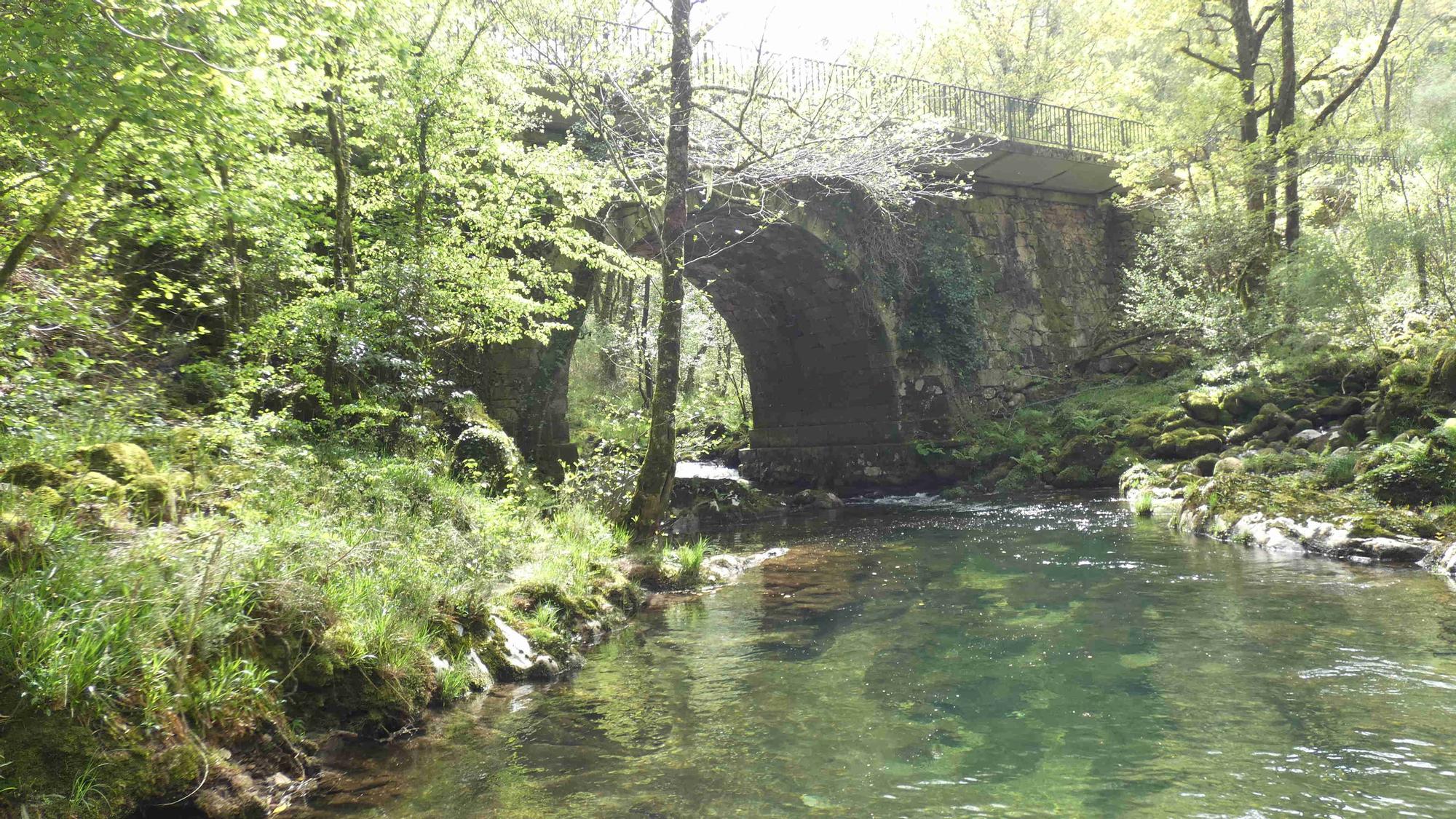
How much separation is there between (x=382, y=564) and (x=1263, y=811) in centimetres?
403

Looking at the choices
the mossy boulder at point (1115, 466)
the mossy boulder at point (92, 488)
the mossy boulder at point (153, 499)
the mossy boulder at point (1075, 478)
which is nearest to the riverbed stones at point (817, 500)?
the mossy boulder at point (1075, 478)

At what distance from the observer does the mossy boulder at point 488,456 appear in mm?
8414

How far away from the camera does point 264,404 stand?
7.40 m

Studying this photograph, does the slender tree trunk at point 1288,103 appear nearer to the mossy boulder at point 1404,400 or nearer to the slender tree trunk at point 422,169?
the mossy boulder at point 1404,400

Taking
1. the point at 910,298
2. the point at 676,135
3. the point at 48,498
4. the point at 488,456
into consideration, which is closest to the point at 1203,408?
the point at 910,298

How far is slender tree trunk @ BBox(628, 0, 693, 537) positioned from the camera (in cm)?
816

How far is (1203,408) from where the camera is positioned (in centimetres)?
1380

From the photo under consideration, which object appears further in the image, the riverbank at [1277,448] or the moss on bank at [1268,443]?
the moss on bank at [1268,443]

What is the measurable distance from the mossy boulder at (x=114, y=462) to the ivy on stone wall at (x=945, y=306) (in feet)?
46.5

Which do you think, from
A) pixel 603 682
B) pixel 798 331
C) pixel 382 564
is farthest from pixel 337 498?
pixel 798 331

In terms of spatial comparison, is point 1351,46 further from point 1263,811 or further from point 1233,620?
point 1263,811

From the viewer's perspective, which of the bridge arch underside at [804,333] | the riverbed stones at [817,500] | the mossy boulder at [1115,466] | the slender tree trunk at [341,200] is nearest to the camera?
the slender tree trunk at [341,200]

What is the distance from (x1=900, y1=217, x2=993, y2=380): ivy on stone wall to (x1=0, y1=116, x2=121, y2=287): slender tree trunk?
1424cm

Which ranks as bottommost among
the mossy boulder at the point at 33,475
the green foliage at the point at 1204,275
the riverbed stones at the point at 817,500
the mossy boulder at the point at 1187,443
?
the riverbed stones at the point at 817,500
